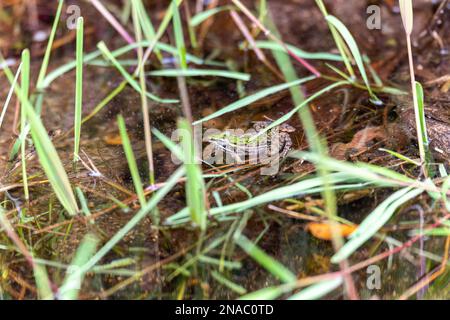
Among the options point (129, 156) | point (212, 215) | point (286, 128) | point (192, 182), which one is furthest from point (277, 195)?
point (286, 128)

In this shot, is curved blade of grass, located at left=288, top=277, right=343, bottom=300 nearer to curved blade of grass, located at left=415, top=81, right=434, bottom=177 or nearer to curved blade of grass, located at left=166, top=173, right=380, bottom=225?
curved blade of grass, located at left=166, top=173, right=380, bottom=225

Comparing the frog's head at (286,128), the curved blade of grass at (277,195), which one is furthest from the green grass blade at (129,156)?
the frog's head at (286,128)

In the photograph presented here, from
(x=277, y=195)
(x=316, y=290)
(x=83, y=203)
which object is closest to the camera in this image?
(x=316, y=290)

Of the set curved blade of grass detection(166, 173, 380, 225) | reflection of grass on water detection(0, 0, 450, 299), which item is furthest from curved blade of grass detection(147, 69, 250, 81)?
curved blade of grass detection(166, 173, 380, 225)

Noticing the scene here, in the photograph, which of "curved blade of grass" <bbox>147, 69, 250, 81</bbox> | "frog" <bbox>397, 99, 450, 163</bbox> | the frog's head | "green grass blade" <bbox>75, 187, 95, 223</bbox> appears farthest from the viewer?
"curved blade of grass" <bbox>147, 69, 250, 81</bbox>

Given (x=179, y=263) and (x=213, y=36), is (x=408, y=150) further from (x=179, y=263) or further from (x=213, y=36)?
(x=213, y=36)

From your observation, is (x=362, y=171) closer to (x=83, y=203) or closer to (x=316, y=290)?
(x=316, y=290)
